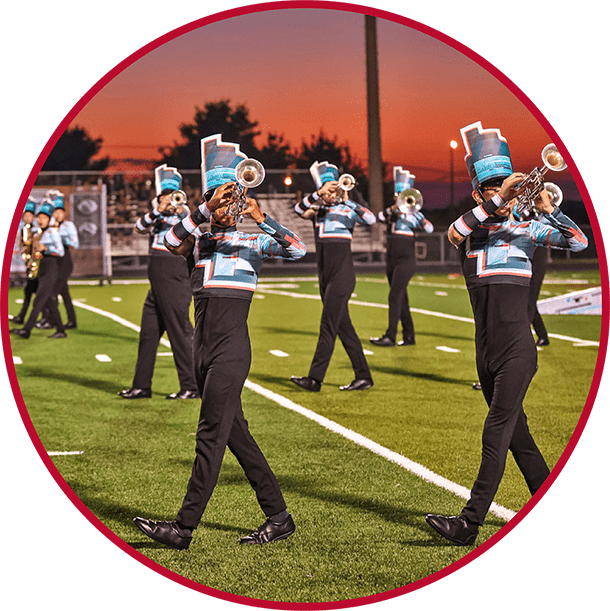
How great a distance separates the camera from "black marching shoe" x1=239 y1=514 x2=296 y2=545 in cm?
579

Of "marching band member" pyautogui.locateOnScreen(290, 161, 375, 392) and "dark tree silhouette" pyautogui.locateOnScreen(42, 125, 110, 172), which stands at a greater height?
"dark tree silhouette" pyautogui.locateOnScreen(42, 125, 110, 172)

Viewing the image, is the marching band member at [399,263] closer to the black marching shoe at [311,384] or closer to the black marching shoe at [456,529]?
the black marching shoe at [311,384]

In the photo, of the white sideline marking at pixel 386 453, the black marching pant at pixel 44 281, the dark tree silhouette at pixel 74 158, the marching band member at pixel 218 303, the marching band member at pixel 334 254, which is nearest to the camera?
the marching band member at pixel 218 303

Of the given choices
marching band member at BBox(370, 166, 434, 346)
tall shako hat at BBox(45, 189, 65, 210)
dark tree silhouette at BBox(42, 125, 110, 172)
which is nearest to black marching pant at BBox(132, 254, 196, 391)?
marching band member at BBox(370, 166, 434, 346)

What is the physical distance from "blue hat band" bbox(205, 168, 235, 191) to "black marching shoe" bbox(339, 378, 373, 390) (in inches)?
187

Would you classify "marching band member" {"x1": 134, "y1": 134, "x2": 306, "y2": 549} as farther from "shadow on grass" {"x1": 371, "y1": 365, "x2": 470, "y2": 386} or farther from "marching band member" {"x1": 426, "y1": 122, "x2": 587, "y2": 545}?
"shadow on grass" {"x1": 371, "y1": 365, "x2": 470, "y2": 386}

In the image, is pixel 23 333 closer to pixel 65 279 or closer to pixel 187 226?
pixel 65 279

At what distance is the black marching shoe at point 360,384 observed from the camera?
10.1 m

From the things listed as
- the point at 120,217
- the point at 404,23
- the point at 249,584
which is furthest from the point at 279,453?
the point at 120,217

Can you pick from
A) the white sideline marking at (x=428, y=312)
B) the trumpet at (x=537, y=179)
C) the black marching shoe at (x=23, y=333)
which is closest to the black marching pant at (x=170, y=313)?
the trumpet at (x=537, y=179)

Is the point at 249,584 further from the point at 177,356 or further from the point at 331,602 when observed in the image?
the point at 177,356

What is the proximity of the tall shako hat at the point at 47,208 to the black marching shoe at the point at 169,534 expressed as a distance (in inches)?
353

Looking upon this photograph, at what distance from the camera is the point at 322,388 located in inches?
404

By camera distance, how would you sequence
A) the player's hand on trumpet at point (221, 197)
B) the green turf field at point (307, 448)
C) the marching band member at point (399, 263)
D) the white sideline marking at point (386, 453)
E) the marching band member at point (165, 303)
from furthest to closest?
1. the marching band member at point (399, 263)
2. the marching band member at point (165, 303)
3. the white sideline marking at point (386, 453)
4. the green turf field at point (307, 448)
5. the player's hand on trumpet at point (221, 197)
